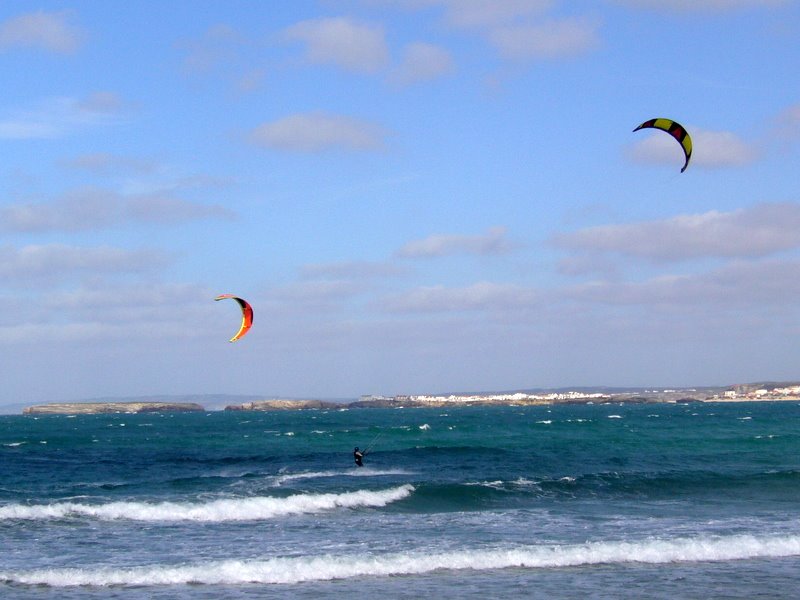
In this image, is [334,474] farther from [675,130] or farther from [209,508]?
[675,130]

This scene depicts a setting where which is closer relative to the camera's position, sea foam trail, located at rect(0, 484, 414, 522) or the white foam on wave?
sea foam trail, located at rect(0, 484, 414, 522)

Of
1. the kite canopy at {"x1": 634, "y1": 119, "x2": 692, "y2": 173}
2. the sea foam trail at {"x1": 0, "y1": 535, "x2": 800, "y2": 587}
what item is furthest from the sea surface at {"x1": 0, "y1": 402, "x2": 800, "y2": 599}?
the kite canopy at {"x1": 634, "y1": 119, "x2": 692, "y2": 173}

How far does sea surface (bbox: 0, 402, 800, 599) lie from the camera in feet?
55.6

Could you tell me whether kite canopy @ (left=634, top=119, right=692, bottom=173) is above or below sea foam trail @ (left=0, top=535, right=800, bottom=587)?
above

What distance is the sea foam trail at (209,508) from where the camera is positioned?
25359 mm

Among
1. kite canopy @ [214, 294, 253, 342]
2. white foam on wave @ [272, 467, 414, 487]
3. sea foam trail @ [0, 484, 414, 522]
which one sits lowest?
white foam on wave @ [272, 467, 414, 487]

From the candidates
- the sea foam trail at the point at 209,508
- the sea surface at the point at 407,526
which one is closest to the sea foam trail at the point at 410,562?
the sea surface at the point at 407,526

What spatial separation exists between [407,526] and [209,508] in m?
6.05

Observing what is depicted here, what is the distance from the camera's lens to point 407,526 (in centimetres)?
2358

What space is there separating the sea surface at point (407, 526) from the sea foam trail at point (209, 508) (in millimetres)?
79

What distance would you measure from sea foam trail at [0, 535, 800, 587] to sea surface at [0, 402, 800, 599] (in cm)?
5

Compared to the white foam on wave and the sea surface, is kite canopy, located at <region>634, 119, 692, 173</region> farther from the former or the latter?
the white foam on wave

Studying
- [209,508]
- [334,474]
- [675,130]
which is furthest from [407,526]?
[334,474]

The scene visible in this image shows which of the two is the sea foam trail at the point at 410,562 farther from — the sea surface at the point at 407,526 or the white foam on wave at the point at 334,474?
the white foam on wave at the point at 334,474
